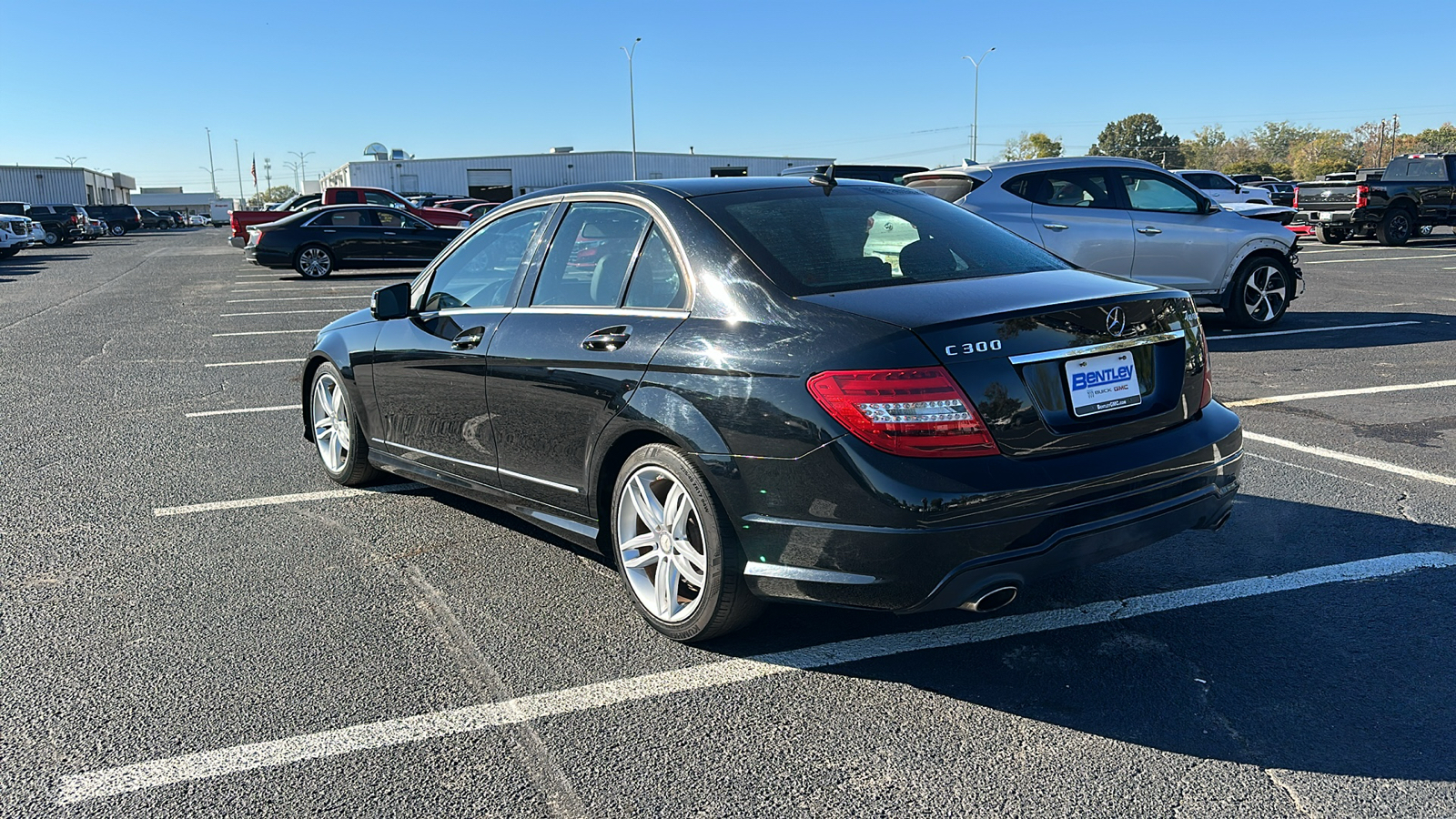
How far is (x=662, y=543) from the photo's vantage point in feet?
11.9

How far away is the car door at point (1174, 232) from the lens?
411 inches

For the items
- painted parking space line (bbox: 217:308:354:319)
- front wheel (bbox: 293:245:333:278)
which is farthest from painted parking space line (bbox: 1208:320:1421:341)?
front wheel (bbox: 293:245:333:278)

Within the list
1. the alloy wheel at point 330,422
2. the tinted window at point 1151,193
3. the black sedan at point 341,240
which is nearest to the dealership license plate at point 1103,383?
the alloy wheel at point 330,422

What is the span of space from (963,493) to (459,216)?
2605 centimetres

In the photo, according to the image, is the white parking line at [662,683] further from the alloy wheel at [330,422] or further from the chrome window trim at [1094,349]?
the alloy wheel at [330,422]

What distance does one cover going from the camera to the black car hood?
10.4ft

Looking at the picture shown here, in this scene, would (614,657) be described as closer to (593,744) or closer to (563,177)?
(593,744)

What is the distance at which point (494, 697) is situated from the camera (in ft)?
10.8

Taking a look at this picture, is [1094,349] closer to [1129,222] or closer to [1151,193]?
[1129,222]

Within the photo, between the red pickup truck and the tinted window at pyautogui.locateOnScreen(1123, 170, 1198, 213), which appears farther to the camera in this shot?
the red pickup truck

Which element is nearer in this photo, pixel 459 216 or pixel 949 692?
pixel 949 692

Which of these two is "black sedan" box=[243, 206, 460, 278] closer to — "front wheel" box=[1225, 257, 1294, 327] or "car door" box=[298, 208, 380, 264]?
"car door" box=[298, 208, 380, 264]

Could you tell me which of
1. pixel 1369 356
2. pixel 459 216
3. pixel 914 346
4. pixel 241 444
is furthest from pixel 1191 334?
pixel 459 216

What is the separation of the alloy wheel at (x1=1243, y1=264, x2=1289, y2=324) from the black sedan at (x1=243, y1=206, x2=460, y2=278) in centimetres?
1530
